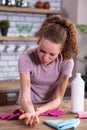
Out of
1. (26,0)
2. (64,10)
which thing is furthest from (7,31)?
(64,10)

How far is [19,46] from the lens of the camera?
Answer: 4.12 meters

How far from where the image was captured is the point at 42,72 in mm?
1933

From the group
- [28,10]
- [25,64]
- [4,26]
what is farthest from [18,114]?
[28,10]

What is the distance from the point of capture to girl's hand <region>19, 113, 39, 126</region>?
1.46 m

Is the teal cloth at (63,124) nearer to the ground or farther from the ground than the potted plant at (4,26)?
nearer to the ground

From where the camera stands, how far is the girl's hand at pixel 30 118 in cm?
146

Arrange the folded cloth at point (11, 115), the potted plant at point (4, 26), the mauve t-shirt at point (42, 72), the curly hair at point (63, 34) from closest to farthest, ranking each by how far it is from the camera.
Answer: the folded cloth at point (11, 115), the curly hair at point (63, 34), the mauve t-shirt at point (42, 72), the potted plant at point (4, 26)

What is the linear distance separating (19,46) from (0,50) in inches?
11.1

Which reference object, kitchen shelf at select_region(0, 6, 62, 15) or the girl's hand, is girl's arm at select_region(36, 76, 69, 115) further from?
kitchen shelf at select_region(0, 6, 62, 15)

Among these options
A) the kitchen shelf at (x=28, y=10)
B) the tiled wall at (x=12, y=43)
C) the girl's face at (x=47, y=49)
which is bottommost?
the tiled wall at (x=12, y=43)

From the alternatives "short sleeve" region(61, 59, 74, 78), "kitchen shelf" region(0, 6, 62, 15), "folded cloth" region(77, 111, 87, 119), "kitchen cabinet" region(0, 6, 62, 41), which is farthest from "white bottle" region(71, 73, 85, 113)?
"kitchen shelf" region(0, 6, 62, 15)

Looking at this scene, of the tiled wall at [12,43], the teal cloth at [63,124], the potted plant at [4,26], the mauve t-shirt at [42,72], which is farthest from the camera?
the tiled wall at [12,43]

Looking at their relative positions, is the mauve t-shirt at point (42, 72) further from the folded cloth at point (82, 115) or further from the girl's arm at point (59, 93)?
the folded cloth at point (82, 115)

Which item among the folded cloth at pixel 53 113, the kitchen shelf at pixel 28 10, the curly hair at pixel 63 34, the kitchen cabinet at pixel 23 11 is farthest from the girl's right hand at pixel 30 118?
the kitchen shelf at pixel 28 10
